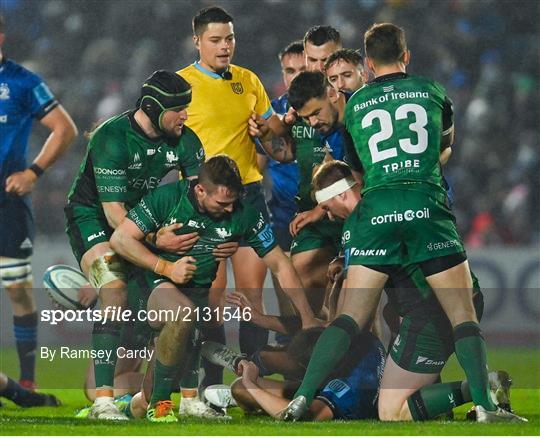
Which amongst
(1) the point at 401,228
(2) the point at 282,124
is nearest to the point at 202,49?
(2) the point at 282,124

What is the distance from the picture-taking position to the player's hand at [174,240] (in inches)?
274

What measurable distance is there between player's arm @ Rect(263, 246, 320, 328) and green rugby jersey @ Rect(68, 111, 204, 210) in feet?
2.33

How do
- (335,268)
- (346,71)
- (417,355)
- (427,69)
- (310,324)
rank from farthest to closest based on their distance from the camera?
(427,69)
(346,71)
(335,268)
(310,324)
(417,355)

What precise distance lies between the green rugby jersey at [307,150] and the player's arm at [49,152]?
2082 mm

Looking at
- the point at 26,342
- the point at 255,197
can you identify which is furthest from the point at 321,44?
the point at 26,342

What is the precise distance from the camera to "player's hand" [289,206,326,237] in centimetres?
758

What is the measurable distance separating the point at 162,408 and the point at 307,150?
1941mm

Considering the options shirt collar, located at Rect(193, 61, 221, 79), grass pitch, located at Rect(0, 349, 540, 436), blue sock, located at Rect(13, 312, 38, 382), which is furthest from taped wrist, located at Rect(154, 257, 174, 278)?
blue sock, located at Rect(13, 312, 38, 382)

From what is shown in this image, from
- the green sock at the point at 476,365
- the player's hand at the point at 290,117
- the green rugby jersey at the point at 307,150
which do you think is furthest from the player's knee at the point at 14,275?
the green sock at the point at 476,365

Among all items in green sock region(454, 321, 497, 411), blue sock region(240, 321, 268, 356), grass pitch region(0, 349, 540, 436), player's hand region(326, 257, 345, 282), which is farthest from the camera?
blue sock region(240, 321, 268, 356)

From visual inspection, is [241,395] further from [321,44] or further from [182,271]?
[321,44]

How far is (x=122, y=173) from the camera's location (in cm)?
717

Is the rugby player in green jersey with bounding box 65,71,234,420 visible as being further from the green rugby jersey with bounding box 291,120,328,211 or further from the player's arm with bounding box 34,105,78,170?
the player's arm with bounding box 34,105,78,170

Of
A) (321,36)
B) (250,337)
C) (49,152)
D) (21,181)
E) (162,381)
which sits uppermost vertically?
(321,36)
